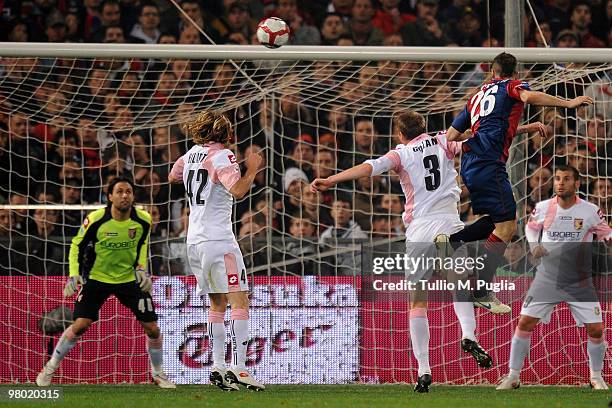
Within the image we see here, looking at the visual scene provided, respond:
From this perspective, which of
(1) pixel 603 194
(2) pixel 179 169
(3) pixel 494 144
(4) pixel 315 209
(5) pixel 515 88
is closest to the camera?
(5) pixel 515 88

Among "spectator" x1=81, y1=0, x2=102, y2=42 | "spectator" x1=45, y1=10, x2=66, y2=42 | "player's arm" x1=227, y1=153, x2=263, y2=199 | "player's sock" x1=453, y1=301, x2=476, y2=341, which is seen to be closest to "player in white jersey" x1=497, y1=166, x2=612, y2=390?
"player's sock" x1=453, y1=301, x2=476, y2=341

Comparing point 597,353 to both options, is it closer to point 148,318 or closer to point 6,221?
point 148,318

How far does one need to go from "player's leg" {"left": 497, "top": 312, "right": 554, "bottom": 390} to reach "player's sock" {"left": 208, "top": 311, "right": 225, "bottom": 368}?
7.50ft

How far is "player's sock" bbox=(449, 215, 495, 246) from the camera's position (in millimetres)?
8875

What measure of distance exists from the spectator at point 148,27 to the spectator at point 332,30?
2.08m

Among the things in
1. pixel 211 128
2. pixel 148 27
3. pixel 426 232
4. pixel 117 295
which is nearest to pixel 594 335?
pixel 426 232

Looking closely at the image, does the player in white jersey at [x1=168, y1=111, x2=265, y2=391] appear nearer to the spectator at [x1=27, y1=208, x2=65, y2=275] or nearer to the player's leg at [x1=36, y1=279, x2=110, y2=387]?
the player's leg at [x1=36, y1=279, x2=110, y2=387]

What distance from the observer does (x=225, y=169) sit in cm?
872

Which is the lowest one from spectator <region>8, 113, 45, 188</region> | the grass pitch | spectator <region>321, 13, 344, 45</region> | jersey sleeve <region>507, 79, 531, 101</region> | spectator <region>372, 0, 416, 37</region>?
the grass pitch

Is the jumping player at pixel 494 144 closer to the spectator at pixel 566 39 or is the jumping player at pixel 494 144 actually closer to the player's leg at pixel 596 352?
the player's leg at pixel 596 352

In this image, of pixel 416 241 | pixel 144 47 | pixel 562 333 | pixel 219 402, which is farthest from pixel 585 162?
pixel 219 402

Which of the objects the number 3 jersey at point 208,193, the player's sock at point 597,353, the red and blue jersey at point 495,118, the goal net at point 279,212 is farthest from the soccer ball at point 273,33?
the player's sock at point 597,353

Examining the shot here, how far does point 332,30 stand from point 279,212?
3.96 meters

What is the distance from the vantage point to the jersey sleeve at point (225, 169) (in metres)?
8.68
